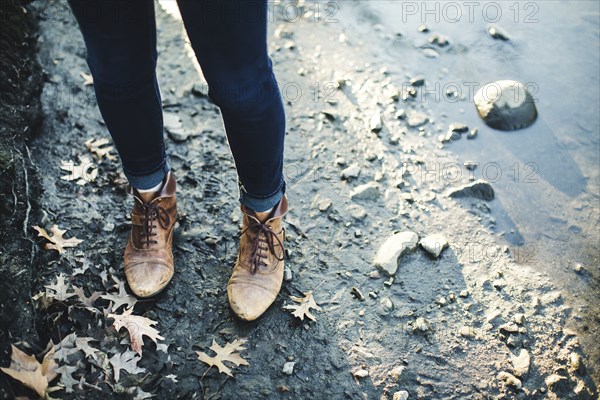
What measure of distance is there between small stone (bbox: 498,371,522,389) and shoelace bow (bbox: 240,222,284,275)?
3.35 feet

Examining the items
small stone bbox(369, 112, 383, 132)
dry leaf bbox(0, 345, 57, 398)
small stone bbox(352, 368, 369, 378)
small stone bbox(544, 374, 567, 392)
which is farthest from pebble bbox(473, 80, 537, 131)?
dry leaf bbox(0, 345, 57, 398)

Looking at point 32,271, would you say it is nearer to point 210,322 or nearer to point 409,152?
point 210,322

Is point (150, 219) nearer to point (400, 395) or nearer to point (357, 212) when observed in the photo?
point (357, 212)

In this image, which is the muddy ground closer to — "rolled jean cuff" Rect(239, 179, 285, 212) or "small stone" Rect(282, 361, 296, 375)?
"small stone" Rect(282, 361, 296, 375)

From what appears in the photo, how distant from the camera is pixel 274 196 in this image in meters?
2.00

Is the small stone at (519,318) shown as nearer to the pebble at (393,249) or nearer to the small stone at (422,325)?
the small stone at (422,325)

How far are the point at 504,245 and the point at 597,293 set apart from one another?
44 centimetres

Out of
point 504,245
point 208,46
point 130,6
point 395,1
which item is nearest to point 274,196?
point 208,46

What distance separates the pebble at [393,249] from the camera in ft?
7.59

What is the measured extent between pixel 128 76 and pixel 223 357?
109cm

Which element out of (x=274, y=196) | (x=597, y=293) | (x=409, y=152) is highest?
(x=274, y=196)

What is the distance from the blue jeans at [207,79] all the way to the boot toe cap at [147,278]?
366 mm

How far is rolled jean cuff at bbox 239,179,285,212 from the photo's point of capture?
77.9 inches

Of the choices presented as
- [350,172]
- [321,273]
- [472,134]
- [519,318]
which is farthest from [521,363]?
[472,134]
